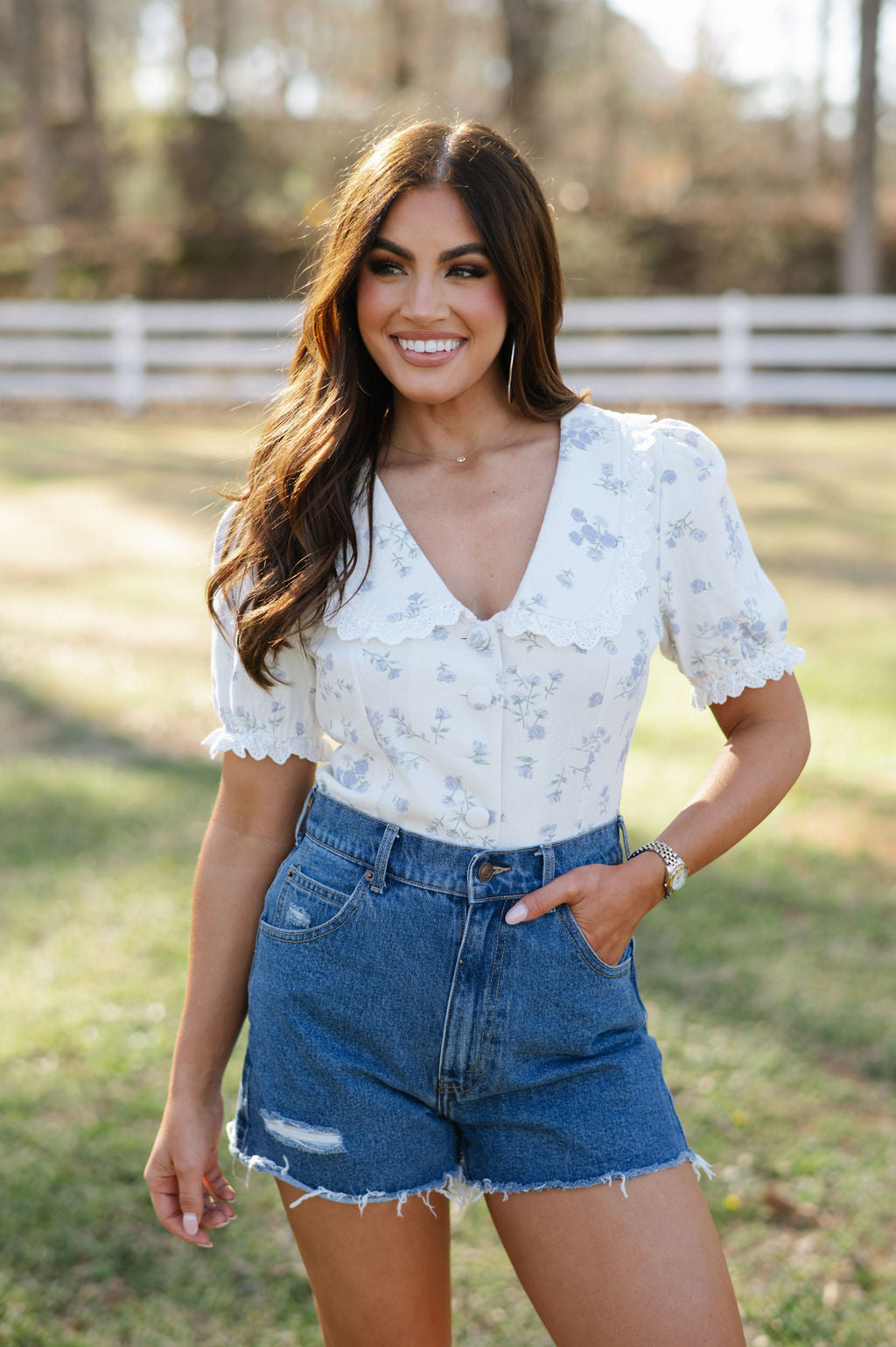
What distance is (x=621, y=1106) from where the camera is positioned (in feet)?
5.42

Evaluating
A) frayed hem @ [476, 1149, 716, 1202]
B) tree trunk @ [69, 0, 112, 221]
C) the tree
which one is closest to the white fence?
the tree

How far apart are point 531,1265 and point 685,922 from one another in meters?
2.65

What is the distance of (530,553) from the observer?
174 centimetres

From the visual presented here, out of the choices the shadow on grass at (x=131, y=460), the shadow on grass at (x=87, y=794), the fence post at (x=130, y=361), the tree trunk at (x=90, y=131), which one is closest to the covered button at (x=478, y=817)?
the shadow on grass at (x=87, y=794)

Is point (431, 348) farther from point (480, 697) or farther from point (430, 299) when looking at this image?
point (480, 697)

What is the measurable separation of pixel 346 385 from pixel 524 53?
17.1m

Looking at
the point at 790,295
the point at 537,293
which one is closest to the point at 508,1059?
the point at 537,293

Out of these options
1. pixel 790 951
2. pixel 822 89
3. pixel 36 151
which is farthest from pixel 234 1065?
pixel 822 89

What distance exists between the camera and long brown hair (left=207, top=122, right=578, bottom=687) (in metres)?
1.72

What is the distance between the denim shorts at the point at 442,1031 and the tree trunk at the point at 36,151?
57.1ft

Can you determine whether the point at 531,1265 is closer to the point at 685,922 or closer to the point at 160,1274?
the point at 160,1274

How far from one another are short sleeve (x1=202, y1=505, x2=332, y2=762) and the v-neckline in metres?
0.22

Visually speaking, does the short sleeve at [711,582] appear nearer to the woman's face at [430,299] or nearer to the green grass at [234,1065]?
the woman's face at [430,299]

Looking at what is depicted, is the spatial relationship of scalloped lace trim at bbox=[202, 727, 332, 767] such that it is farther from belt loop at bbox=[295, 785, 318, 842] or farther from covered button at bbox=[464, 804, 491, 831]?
covered button at bbox=[464, 804, 491, 831]
